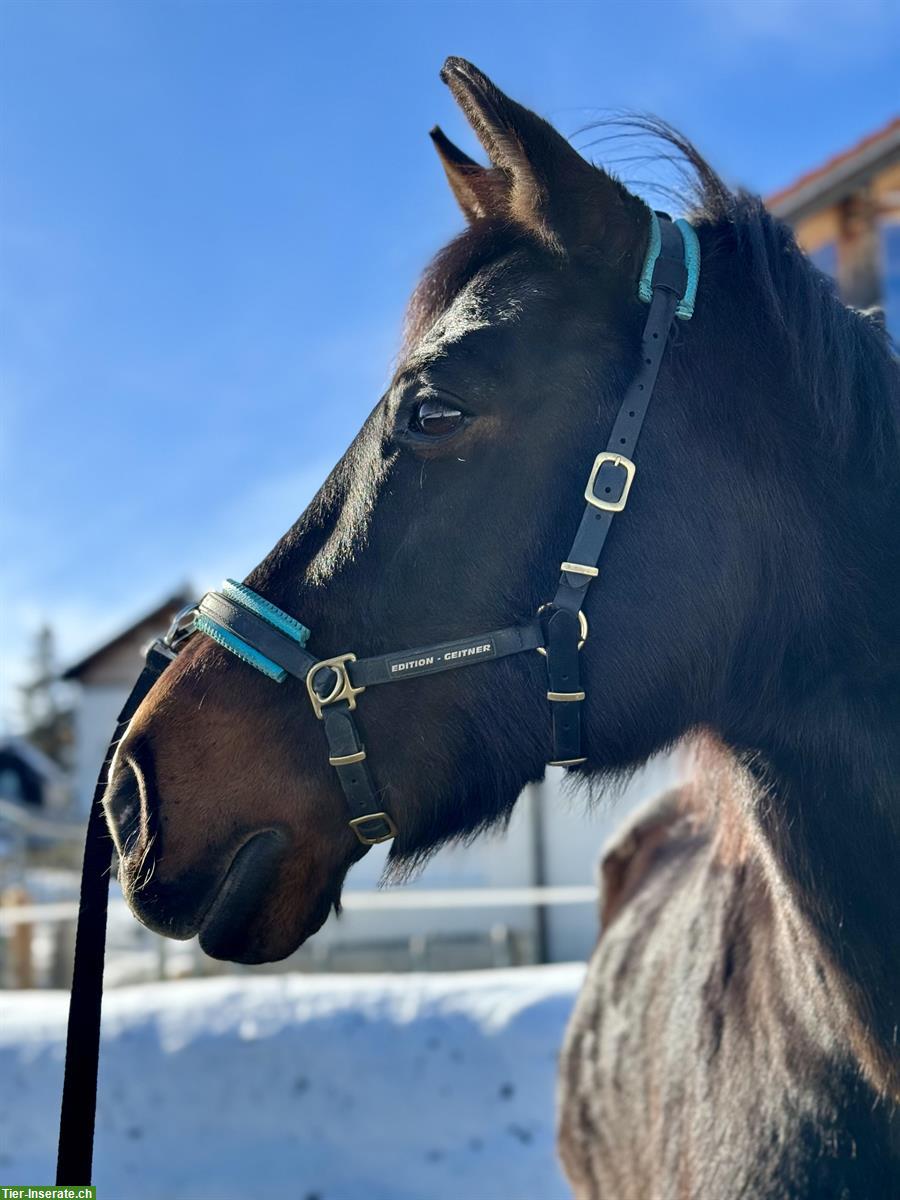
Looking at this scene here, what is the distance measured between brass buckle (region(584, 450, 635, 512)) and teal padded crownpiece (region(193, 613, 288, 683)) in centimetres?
59

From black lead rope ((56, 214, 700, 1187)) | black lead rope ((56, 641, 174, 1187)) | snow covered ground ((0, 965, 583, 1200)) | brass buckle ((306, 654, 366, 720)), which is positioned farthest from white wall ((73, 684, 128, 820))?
brass buckle ((306, 654, 366, 720))

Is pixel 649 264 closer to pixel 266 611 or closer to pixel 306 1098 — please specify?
pixel 266 611

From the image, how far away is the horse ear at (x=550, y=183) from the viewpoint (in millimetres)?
1666

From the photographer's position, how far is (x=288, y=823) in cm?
162

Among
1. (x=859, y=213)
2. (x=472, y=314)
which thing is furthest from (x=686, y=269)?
(x=859, y=213)

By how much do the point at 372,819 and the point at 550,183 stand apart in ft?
3.74

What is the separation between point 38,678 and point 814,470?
8231 centimetres

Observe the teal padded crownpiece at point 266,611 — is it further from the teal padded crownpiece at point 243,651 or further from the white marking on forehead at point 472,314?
the white marking on forehead at point 472,314

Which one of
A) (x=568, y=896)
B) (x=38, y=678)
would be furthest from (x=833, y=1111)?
(x=38, y=678)

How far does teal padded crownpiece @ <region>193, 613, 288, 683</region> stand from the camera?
1.65 meters

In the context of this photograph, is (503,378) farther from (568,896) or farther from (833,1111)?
(568,896)

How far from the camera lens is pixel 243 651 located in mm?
1667

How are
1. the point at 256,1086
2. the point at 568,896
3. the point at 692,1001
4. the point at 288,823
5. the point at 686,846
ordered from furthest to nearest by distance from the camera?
1. the point at 568,896
2. the point at 256,1086
3. the point at 686,846
4. the point at 692,1001
5. the point at 288,823

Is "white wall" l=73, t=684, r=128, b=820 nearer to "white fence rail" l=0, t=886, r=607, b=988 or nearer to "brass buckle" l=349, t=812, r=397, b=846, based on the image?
"white fence rail" l=0, t=886, r=607, b=988
